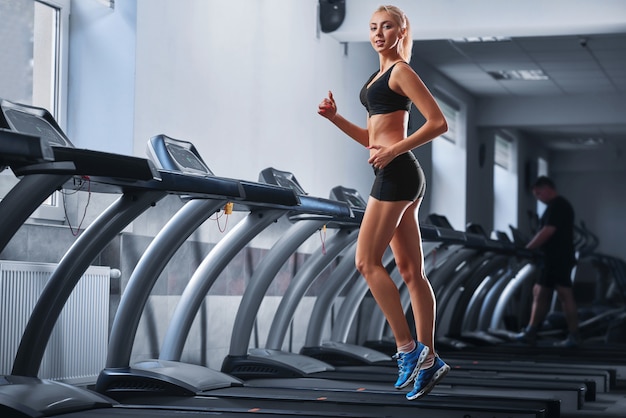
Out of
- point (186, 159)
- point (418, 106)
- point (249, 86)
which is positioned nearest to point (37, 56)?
point (186, 159)

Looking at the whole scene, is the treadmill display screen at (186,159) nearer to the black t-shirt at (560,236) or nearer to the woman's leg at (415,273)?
the woman's leg at (415,273)

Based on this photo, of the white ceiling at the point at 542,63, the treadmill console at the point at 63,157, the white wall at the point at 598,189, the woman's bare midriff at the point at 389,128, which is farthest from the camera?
the white wall at the point at 598,189

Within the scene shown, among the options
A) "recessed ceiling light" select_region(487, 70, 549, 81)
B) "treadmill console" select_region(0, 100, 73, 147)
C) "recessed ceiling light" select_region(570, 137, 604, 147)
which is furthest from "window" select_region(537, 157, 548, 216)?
"treadmill console" select_region(0, 100, 73, 147)

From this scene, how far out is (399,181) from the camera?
3244 mm

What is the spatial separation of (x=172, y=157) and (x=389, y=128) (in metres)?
1.03

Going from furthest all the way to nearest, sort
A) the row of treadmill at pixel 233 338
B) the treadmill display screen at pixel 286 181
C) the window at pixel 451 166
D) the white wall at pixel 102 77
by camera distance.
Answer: the window at pixel 451 166
the treadmill display screen at pixel 286 181
the white wall at pixel 102 77
the row of treadmill at pixel 233 338

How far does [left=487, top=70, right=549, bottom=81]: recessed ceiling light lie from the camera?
33.0ft

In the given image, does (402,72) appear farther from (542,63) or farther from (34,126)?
(542,63)

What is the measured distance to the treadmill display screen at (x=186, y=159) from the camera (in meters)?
3.98

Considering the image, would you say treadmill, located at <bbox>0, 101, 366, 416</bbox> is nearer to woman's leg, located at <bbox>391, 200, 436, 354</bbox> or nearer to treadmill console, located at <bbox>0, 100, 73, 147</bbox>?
treadmill console, located at <bbox>0, 100, 73, 147</bbox>

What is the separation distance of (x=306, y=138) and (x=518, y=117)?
207 inches

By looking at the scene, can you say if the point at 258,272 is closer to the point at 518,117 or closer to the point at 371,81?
the point at 371,81

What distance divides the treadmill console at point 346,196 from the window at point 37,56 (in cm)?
168

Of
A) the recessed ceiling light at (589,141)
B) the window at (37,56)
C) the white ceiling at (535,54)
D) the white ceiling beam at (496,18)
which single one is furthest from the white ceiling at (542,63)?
the window at (37,56)
